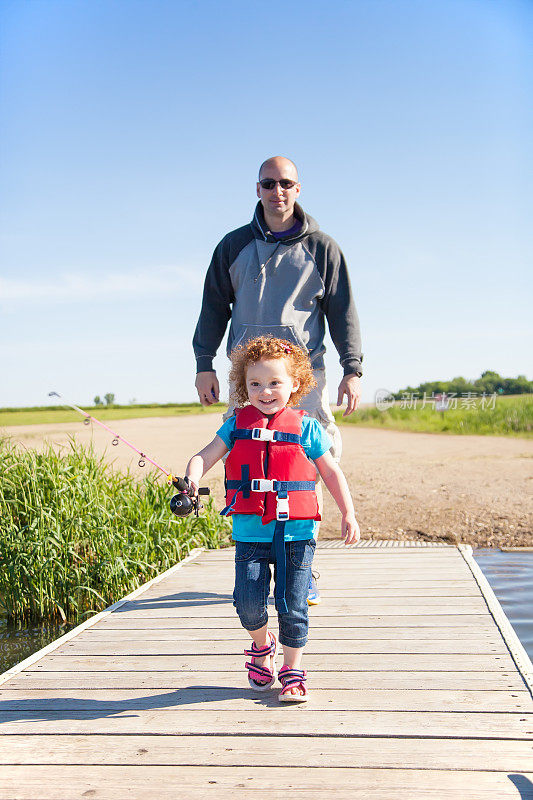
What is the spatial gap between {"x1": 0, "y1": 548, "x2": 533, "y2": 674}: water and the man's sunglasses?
3.03 m

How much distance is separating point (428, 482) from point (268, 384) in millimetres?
9688

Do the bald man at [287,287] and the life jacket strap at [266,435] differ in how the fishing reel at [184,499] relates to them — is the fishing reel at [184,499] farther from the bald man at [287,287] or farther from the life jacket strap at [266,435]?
the bald man at [287,287]

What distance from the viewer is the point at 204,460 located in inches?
107

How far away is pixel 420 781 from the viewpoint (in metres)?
2.14

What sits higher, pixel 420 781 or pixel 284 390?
pixel 284 390

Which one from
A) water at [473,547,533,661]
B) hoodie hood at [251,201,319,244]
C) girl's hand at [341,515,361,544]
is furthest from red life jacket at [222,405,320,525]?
water at [473,547,533,661]

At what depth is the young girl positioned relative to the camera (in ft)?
8.68

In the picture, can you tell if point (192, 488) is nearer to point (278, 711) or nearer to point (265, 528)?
point (265, 528)

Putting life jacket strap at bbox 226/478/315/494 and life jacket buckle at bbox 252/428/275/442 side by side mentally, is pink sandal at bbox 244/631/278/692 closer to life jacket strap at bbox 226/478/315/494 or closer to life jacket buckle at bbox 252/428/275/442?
life jacket strap at bbox 226/478/315/494

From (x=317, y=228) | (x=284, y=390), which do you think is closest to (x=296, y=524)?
(x=284, y=390)

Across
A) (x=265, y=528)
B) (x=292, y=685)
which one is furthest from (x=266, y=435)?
(x=292, y=685)

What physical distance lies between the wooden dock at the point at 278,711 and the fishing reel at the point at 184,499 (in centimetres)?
76

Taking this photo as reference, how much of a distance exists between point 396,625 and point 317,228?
80.8 inches

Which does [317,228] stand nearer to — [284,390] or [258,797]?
[284,390]
